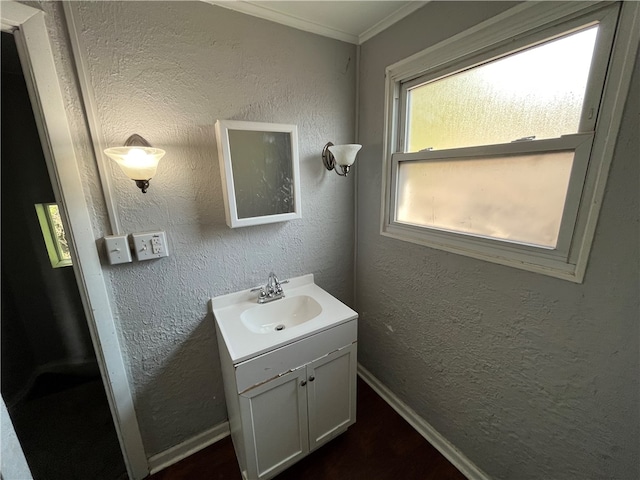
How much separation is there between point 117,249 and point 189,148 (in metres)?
0.52

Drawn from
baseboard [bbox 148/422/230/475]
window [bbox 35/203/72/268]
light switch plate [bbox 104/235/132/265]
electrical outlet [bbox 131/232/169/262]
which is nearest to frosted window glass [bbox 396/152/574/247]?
electrical outlet [bbox 131/232/169/262]

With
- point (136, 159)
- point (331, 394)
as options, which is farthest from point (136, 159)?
point (331, 394)

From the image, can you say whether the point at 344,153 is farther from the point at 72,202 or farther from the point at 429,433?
the point at 429,433

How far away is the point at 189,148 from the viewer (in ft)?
3.77

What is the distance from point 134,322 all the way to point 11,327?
95cm

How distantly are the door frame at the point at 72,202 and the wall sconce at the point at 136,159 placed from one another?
17 centimetres

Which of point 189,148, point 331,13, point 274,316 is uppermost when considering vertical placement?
point 331,13

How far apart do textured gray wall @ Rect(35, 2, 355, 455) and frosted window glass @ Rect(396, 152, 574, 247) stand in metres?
0.53

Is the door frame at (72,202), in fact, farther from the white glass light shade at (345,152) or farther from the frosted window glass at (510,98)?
the frosted window glass at (510,98)

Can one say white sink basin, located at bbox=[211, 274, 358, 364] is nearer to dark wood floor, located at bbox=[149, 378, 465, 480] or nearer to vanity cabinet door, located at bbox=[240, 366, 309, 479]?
vanity cabinet door, located at bbox=[240, 366, 309, 479]

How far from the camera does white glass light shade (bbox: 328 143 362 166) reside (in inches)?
51.8

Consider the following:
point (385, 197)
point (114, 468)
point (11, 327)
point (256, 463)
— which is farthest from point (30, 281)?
point (385, 197)

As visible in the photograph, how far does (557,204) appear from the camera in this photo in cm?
89

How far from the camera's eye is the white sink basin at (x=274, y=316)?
42.6 inches
